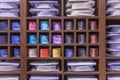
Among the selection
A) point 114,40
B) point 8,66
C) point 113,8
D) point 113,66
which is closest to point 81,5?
point 113,8

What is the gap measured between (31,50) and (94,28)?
1.45 feet

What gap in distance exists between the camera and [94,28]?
142 centimetres

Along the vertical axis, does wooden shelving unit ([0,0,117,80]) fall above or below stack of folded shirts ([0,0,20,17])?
below

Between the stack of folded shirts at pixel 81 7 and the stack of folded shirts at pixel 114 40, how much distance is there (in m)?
0.17

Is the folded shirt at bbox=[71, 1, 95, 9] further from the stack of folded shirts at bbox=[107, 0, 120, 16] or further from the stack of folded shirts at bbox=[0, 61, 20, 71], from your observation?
the stack of folded shirts at bbox=[0, 61, 20, 71]

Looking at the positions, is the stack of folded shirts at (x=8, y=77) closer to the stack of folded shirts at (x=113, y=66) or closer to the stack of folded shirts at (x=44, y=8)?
the stack of folded shirts at (x=44, y=8)

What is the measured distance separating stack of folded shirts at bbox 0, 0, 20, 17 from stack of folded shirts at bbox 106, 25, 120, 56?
63 cm

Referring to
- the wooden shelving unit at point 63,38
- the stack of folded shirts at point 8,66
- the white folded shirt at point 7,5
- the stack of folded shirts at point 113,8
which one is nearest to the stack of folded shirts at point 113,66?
the wooden shelving unit at point 63,38

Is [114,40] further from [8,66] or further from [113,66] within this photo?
[8,66]

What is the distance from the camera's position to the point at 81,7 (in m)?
1.40

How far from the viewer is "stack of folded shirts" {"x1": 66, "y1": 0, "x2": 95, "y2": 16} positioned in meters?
1.40

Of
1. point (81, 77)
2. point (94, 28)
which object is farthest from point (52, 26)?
point (81, 77)

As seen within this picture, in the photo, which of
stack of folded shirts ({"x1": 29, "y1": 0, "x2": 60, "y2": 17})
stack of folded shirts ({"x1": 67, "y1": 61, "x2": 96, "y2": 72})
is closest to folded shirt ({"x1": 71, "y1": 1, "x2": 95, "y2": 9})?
stack of folded shirts ({"x1": 29, "y1": 0, "x2": 60, "y2": 17})

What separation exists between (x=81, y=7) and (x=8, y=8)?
18.9 inches
